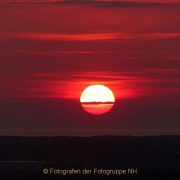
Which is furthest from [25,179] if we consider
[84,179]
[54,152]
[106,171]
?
[54,152]

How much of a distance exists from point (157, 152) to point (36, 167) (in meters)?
26.1

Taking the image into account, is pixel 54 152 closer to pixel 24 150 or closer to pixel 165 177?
→ pixel 24 150

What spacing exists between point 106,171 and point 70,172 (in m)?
2.74

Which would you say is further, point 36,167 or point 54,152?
point 54,152

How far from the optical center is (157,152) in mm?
69000

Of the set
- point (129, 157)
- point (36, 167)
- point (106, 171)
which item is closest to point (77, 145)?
point (129, 157)

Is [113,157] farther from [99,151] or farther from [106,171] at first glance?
[106,171]

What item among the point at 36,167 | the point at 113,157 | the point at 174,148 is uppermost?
the point at 174,148

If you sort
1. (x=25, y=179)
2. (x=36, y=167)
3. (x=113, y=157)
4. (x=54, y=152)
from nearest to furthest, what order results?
(x=25, y=179)
(x=36, y=167)
(x=113, y=157)
(x=54, y=152)

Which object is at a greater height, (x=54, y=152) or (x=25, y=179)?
(x=54, y=152)

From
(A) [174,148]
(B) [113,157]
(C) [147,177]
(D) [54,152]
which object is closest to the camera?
(C) [147,177]

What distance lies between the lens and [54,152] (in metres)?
67.4

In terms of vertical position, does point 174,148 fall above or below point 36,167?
above

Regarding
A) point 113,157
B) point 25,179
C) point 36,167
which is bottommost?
point 25,179
